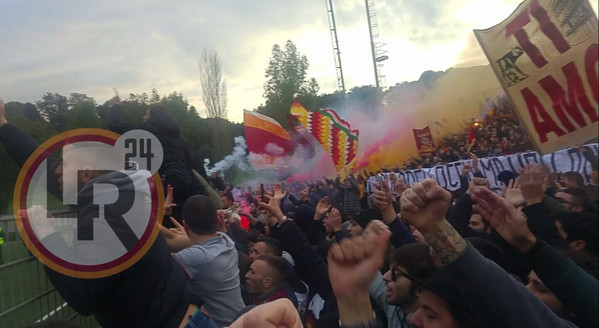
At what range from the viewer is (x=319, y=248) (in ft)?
10.4

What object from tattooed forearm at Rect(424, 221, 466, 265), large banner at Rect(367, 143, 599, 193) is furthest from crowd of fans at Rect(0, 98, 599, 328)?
large banner at Rect(367, 143, 599, 193)

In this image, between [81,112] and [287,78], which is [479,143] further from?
[81,112]

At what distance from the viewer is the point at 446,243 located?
5.12 feet

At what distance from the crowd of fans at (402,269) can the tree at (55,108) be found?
0.55 feet

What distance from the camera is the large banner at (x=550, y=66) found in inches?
56.0

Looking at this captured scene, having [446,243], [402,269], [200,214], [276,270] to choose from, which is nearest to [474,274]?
[446,243]

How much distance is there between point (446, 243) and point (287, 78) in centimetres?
107

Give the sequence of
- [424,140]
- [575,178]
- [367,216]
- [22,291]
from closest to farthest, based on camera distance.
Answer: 1. [575,178]
2. [367,216]
3. [22,291]
4. [424,140]

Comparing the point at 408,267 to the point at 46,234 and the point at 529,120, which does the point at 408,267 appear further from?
the point at 46,234

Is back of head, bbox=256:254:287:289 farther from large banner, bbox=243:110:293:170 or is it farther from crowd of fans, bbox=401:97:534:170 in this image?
crowd of fans, bbox=401:97:534:170

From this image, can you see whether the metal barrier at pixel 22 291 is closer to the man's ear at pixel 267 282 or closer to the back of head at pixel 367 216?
the man's ear at pixel 267 282

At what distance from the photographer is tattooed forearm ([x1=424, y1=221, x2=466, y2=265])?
1.54m

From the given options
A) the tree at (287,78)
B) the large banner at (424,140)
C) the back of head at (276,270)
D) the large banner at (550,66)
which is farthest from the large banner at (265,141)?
the large banner at (550,66)

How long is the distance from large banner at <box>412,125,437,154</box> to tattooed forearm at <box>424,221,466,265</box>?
2490 mm
